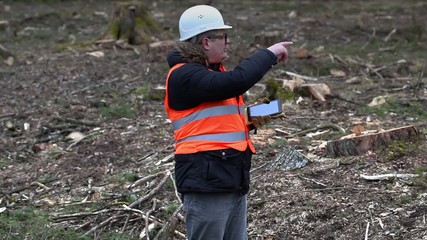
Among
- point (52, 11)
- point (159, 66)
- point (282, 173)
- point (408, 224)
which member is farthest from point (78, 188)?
point (52, 11)

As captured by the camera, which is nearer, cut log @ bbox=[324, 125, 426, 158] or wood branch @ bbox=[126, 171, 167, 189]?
cut log @ bbox=[324, 125, 426, 158]

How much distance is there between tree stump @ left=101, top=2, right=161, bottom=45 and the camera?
655 inches

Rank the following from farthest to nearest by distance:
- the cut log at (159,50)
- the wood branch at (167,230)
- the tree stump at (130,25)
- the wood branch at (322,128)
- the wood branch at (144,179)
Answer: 1. the tree stump at (130,25)
2. the cut log at (159,50)
3. the wood branch at (322,128)
4. the wood branch at (144,179)
5. the wood branch at (167,230)

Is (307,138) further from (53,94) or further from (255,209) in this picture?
(53,94)

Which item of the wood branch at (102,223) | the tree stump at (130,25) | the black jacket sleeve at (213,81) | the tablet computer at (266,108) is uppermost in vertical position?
the black jacket sleeve at (213,81)

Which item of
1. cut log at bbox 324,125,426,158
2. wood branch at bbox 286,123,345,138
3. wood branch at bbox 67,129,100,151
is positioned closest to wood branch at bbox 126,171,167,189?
cut log at bbox 324,125,426,158

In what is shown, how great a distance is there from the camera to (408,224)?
5703mm

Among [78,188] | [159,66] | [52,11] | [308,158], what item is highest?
[308,158]

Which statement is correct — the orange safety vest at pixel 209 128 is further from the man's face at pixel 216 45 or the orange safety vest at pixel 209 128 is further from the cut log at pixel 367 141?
the cut log at pixel 367 141

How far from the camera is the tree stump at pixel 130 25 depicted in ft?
54.5

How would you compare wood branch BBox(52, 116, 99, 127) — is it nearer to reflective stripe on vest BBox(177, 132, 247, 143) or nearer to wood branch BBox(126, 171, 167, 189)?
wood branch BBox(126, 171, 167, 189)

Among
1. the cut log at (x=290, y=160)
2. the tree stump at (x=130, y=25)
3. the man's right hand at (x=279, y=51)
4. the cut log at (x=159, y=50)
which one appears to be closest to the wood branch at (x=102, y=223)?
the cut log at (x=290, y=160)

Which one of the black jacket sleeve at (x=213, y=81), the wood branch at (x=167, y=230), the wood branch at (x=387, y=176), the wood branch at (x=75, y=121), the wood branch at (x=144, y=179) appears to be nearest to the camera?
the black jacket sleeve at (x=213, y=81)

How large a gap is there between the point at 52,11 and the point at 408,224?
1959cm
